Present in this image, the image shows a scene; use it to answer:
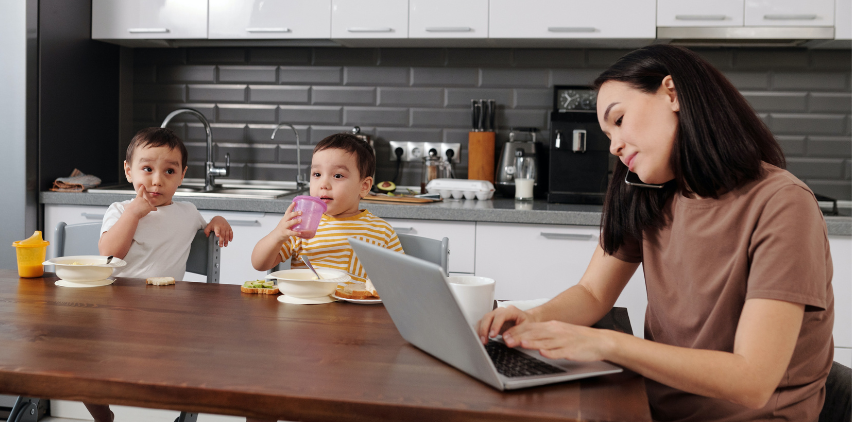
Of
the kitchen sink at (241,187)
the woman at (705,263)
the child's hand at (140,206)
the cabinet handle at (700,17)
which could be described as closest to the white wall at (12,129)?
the kitchen sink at (241,187)

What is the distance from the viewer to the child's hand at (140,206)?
5.65 feet

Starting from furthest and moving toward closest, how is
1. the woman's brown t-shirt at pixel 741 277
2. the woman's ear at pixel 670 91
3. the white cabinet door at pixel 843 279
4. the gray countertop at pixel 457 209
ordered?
1. the gray countertop at pixel 457 209
2. the white cabinet door at pixel 843 279
3. the woman's ear at pixel 670 91
4. the woman's brown t-shirt at pixel 741 277

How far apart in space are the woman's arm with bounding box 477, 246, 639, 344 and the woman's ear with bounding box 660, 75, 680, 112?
0.35 metres

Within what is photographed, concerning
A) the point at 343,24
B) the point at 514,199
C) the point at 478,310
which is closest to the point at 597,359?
the point at 478,310

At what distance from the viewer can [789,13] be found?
252 cm

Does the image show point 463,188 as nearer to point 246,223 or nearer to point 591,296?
point 246,223

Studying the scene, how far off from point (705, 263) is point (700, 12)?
180 centimetres

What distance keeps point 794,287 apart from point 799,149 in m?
2.28

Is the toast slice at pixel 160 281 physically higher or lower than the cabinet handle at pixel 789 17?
lower

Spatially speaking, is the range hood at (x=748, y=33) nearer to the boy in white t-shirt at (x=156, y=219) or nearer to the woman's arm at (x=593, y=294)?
the woman's arm at (x=593, y=294)

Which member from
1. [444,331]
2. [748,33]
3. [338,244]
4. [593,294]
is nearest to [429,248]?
[338,244]

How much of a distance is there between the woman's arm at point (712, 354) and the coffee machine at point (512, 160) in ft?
6.52

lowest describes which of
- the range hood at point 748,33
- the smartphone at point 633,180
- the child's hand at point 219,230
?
the child's hand at point 219,230

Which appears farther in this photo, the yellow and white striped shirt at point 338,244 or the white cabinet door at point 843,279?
the white cabinet door at point 843,279
